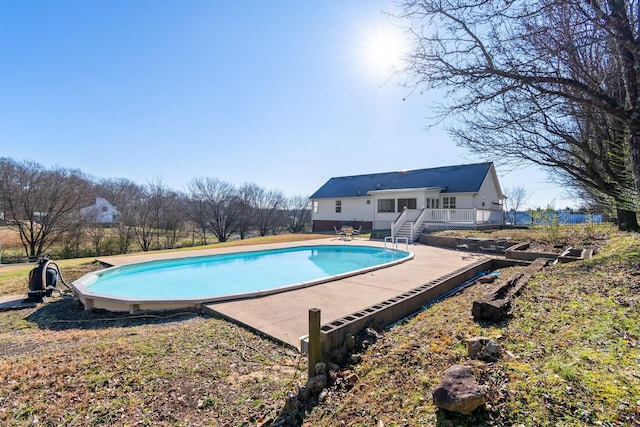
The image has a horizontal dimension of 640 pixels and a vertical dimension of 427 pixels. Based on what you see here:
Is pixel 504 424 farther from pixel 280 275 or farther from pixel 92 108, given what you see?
pixel 92 108

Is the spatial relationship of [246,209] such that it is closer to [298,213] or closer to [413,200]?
A: [298,213]

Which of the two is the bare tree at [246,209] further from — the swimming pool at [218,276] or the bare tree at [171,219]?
the swimming pool at [218,276]

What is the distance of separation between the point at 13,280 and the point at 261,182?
35.4 m

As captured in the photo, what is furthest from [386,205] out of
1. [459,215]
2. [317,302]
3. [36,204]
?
[36,204]

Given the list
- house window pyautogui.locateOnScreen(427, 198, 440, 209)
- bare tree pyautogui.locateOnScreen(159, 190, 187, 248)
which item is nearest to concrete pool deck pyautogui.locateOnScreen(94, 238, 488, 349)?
house window pyautogui.locateOnScreen(427, 198, 440, 209)

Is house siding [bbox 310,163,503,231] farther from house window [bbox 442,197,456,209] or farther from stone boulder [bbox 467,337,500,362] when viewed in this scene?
stone boulder [bbox 467,337,500,362]

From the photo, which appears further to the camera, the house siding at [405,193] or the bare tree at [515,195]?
the bare tree at [515,195]

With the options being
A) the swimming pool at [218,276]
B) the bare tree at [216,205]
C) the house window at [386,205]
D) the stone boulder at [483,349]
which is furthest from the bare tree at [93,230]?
the stone boulder at [483,349]

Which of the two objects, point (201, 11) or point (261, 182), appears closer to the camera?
point (201, 11)

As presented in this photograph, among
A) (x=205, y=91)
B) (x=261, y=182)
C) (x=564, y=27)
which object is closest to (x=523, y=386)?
(x=564, y=27)

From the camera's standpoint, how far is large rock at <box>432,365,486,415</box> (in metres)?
1.95

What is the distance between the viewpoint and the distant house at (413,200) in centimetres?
1886

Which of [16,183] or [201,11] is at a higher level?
[201,11]

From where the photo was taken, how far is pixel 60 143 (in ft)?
73.8
